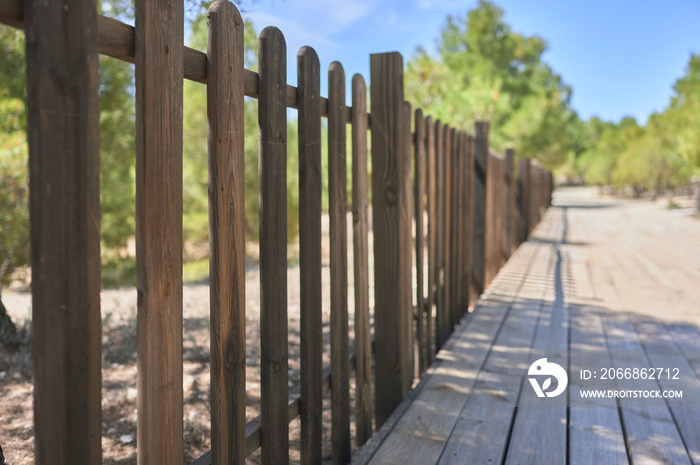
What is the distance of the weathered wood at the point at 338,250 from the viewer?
7.43 feet

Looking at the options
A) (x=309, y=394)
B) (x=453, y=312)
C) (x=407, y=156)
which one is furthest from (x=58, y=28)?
(x=453, y=312)

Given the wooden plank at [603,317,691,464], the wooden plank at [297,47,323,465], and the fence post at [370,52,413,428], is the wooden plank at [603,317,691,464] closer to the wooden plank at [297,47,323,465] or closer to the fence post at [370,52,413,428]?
the fence post at [370,52,413,428]

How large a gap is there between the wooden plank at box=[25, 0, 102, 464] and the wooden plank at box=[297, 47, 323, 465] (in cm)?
93

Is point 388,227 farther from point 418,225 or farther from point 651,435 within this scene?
point 651,435

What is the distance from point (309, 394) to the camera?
210cm

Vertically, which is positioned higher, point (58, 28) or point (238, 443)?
point (58, 28)

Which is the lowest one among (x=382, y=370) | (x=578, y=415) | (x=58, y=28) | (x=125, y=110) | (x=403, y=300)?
(x=578, y=415)

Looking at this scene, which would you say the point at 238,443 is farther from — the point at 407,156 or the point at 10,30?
the point at 10,30

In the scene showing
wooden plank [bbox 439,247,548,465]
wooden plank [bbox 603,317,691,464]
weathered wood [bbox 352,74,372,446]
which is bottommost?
wooden plank [bbox 603,317,691,464]

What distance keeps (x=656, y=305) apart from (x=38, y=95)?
6.04 meters

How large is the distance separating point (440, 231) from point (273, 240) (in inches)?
92.8

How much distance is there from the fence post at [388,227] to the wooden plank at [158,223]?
1.69 metres

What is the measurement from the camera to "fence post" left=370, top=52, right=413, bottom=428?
2.92m

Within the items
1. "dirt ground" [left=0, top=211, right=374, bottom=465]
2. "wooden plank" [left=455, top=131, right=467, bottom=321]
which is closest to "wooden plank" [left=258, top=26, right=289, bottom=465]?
"dirt ground" [left=0, top=211, right=374, bottom=465]
